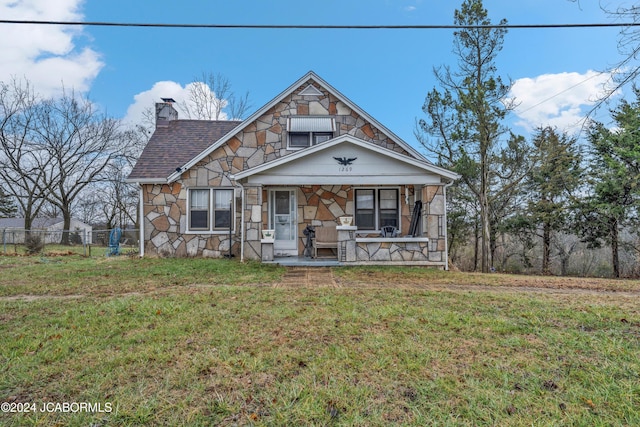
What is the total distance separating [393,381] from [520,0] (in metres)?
9.33

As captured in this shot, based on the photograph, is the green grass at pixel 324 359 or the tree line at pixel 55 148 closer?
the green grass at pixel 324 359

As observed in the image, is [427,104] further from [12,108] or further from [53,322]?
[12,108]

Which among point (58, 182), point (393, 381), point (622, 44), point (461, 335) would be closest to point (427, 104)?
point (622, 44)

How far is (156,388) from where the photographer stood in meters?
2.60

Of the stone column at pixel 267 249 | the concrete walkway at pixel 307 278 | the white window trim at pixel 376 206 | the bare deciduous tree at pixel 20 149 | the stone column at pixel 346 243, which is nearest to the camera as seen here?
the concrete walkway at pixel 307 278

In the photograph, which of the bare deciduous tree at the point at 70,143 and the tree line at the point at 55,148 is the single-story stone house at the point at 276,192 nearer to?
the tree line at the point at 55,148

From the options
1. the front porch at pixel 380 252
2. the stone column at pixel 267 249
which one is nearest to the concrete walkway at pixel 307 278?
the front porch at pixel 380 252

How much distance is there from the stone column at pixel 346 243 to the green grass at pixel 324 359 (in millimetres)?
3892

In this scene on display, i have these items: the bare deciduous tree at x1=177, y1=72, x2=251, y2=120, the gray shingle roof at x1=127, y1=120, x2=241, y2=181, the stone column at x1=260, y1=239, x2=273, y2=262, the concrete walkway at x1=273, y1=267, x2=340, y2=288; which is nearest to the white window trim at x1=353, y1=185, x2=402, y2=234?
the concrete walkway at x1=273, y1=267, x2=340, y2=288

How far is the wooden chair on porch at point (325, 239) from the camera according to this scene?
34.6 feet

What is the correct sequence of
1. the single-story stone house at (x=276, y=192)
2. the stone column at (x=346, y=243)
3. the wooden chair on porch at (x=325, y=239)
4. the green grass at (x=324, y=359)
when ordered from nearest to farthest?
the green grass at (x=324, y=359)
the stone column at (x=346, y=243)
the wooden chair on porch at (x=325, y=239)
the single-story stone house at (x=276, y=192)

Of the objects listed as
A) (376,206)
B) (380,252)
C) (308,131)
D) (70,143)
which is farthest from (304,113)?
(70,143)

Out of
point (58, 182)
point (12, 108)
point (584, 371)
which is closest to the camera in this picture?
point (584, 371)

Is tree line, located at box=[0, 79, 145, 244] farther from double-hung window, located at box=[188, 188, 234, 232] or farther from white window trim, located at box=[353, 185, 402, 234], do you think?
white window trim, located at box=[353, 185, 402, 234]
